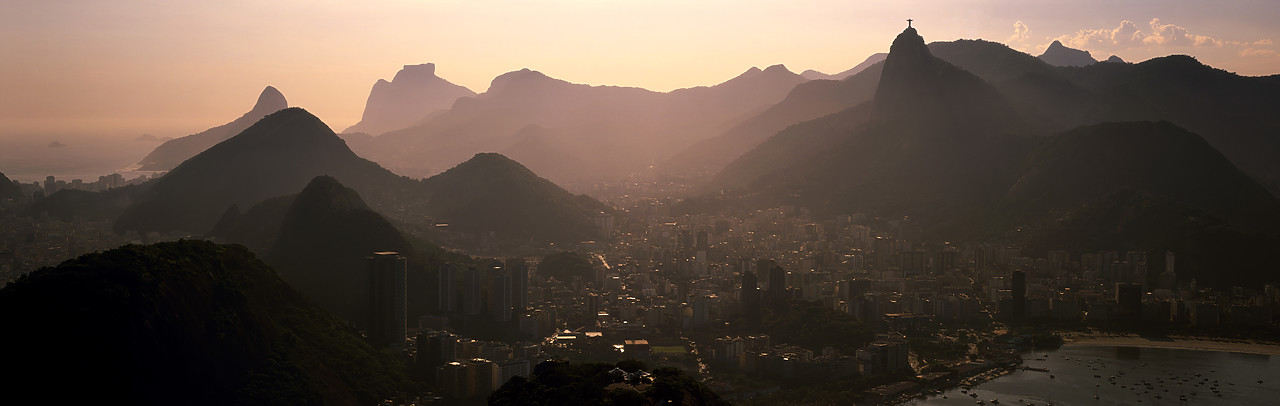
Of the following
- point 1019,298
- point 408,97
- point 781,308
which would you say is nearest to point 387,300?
point 781,308

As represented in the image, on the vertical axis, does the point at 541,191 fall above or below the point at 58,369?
above

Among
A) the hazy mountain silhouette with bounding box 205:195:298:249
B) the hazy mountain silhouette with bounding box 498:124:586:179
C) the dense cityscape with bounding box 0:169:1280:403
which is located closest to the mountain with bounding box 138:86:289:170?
the hazy mountain silhouette with bounding box 498:124:586:179

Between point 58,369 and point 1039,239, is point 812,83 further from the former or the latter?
point 58,369

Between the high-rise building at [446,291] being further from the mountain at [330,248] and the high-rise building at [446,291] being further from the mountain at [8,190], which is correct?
the mountain at [8,190]

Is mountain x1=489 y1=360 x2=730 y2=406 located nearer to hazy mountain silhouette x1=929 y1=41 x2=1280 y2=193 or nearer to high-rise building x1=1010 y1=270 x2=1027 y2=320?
high-rise building x1=1010 y1=270 x2=1027 y2=320

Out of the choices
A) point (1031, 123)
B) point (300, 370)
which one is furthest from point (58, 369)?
point (1031, 123)

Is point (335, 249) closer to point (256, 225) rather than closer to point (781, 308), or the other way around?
point (256, 225)
